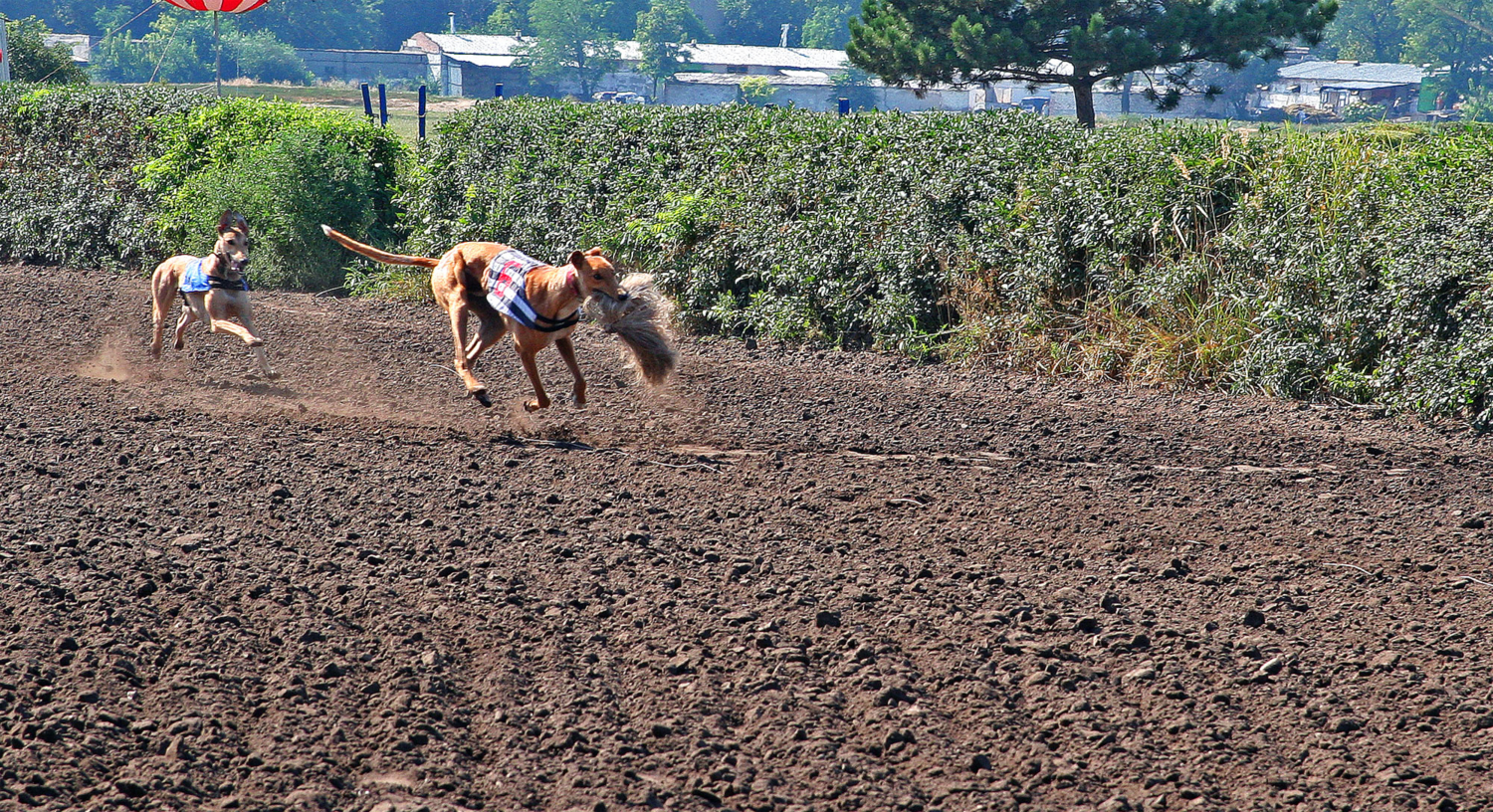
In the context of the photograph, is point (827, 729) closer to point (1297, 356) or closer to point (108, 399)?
point (1297, 356)

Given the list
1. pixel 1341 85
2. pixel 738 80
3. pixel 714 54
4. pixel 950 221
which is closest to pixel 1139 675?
pixel 950 221

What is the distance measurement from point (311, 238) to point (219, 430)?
6960mm

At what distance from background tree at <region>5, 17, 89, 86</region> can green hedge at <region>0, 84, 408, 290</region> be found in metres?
7.57

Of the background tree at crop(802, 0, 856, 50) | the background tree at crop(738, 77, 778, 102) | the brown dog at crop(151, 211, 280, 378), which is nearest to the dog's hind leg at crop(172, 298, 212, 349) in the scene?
the brown dog at crop(151, 211, 280, 378)

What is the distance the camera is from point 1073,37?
2647 centimetres

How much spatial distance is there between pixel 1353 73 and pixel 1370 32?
2453 cm

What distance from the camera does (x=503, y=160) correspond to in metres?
13.4

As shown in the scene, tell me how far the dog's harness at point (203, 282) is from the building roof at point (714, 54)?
6847 centimetres

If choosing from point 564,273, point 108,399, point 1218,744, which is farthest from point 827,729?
point 108,399

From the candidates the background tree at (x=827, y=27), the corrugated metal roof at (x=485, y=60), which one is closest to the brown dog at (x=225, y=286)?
the corrugated metal roof at (x=485, y=60)

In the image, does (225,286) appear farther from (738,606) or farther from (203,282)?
(738,606)

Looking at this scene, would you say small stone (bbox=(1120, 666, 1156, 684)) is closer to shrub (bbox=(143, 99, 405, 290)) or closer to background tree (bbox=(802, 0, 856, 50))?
shrub (bbox=(143, 99, 405, 290))

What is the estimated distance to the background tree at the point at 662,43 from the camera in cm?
7779

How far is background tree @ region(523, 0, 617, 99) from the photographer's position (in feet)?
250
